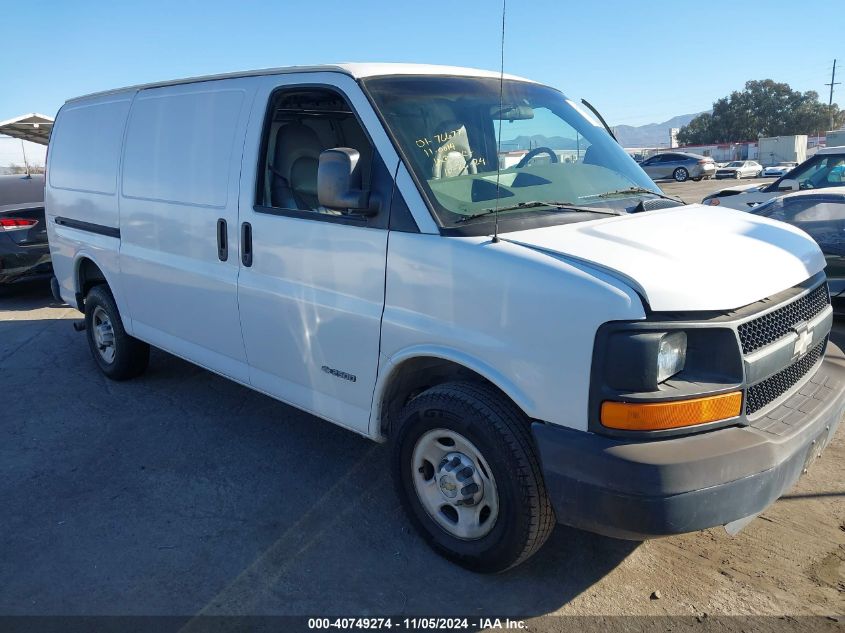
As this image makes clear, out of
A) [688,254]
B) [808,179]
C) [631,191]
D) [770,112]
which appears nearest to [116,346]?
[631,191]

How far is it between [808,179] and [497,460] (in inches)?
332

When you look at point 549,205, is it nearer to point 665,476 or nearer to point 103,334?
point 665,476

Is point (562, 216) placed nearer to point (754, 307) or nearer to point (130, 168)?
point (754, 307)

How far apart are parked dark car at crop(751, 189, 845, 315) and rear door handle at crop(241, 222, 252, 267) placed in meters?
5.55

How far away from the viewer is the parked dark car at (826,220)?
6746 millimetres

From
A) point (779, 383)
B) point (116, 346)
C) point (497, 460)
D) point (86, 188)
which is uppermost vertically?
point (86, 188)

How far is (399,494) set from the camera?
3383 mm

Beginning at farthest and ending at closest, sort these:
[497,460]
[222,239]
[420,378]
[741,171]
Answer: [741,171] < [222,239] < [420,378] < [497,460]

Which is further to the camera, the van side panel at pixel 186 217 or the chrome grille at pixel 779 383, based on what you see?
the van side panel at pixel 186 217

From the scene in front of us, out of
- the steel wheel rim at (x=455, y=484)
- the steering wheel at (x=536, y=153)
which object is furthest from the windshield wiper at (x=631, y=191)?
the steel wheel rim at (x=455, y=484)

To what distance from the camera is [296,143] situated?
395cm

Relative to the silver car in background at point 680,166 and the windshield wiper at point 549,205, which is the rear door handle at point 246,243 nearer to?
the windshield wiper at point 549,205

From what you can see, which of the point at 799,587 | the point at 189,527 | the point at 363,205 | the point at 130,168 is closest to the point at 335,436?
the point at 189,527

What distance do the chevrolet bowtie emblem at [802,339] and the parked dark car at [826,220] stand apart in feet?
13.5
